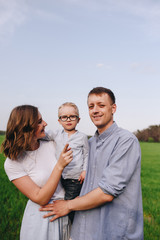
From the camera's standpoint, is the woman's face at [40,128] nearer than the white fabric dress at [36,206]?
No

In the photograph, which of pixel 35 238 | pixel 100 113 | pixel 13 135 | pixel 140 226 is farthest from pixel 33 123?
pixel 140 226

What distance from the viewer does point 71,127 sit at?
10.4 feet

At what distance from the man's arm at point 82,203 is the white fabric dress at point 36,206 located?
11 centimetres

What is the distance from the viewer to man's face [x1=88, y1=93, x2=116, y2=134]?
2.35 metres

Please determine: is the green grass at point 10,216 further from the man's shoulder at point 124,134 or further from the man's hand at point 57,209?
the man's shoulder at point 124,134

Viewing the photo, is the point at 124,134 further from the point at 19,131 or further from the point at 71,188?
the point at 71,188

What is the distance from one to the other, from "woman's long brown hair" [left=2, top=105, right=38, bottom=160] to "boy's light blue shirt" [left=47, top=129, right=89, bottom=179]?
27.7 inches

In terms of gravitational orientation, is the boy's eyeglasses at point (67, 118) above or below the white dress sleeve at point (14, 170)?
above

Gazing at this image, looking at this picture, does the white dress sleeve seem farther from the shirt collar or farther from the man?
the shirt collar

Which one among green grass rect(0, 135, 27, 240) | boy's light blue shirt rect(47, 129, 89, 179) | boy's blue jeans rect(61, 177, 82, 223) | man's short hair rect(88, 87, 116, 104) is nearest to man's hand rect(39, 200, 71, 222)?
boy's blue jeans rect(61, 177, 82, 223)

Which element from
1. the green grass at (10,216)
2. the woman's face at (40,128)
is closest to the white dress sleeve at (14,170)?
the woman's face at (40,128)

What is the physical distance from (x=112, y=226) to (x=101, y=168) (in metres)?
0.52

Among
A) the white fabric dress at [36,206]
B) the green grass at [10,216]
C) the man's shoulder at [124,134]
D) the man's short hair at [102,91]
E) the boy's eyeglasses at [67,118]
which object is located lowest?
the green grass at [10,216]

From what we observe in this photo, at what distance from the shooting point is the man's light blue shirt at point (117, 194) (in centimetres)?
194
